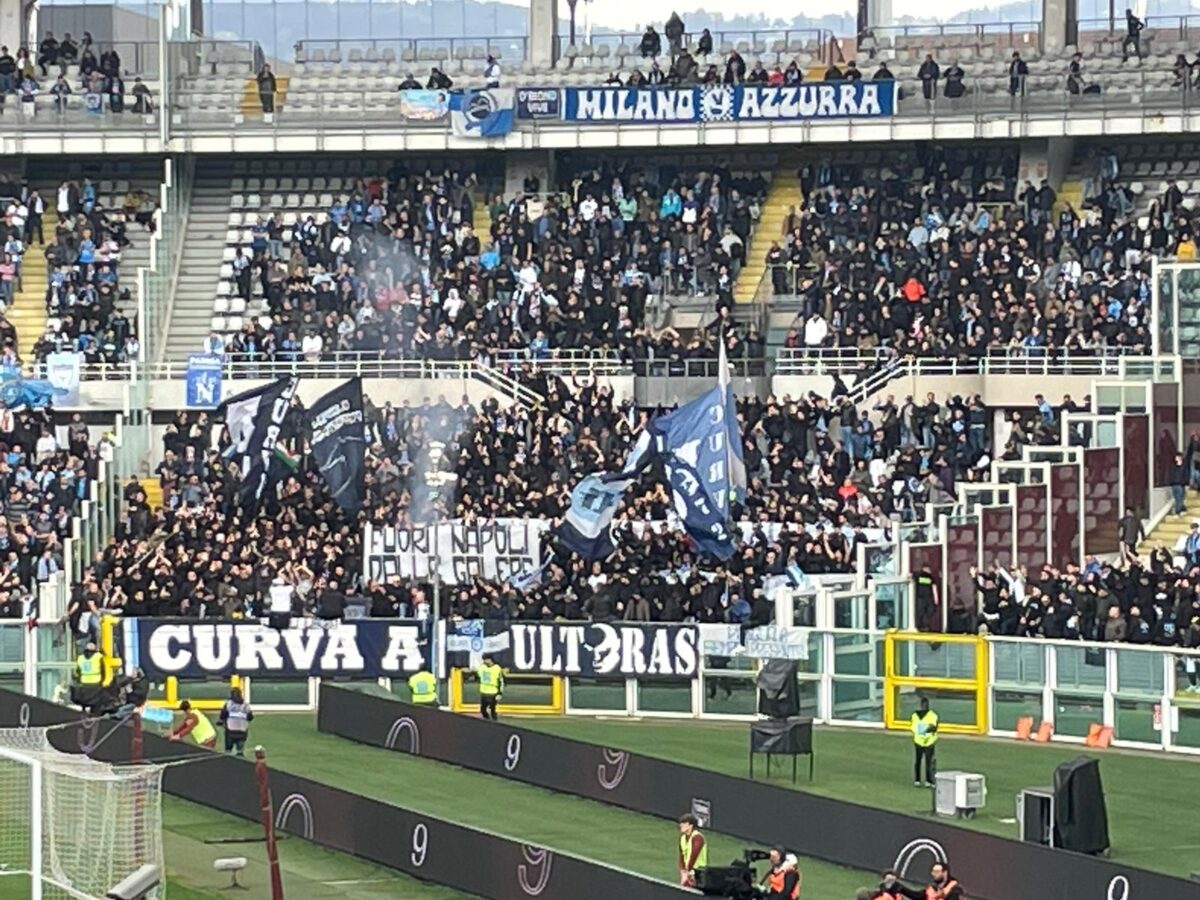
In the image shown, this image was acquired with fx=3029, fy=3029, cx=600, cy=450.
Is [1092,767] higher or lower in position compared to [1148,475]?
lower

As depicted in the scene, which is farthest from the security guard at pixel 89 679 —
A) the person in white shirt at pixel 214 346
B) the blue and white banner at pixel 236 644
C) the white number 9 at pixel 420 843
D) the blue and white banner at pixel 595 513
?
the person in white shirt at pixel 214 346

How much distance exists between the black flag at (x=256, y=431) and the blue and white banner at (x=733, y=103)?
13.0 meters

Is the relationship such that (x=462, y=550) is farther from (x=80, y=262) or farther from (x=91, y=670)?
(x=80, y=262)

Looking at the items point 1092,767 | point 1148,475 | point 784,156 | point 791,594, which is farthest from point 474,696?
point 784,156

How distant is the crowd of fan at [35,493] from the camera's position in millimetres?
47844

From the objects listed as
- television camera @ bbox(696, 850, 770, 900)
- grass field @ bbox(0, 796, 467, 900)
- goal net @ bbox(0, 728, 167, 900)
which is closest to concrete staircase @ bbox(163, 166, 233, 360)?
grass field @ bbox(0, 796, 467, 900)

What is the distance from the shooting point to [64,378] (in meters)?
55.2

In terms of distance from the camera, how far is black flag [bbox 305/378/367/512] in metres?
49.2

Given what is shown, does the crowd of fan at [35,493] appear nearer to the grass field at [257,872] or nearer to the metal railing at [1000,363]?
the grass field at [257,872]

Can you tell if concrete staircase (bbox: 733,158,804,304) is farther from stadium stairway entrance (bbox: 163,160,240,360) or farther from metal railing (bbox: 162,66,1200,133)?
stadium stairway entrance (bbox: 163,160,240,360)

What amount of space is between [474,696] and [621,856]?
12.7 metres

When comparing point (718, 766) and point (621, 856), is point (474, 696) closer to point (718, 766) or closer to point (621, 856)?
point (718, 766)

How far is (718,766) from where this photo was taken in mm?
38812

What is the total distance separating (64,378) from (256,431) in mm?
6917
